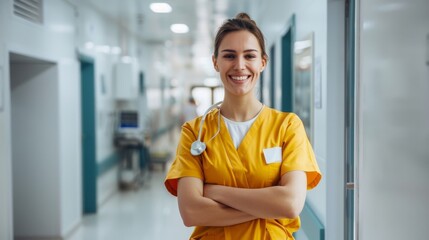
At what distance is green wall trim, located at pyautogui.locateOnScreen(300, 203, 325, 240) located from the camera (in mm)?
2357

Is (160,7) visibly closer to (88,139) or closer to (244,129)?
(88,139)

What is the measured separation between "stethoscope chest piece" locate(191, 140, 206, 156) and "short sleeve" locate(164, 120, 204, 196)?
0.04m

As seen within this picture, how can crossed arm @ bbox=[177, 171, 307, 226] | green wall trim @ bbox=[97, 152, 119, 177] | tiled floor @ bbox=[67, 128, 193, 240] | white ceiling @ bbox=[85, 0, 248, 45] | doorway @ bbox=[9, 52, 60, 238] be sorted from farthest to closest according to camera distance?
green wall trim @ bbox=[97, 152, 119, 177]
white ceiling @ bbox=[85, 0, 248, 45]
tiled floor @ bbox=[67, 128, 193, 240]
doorway @ bbox=[9, 52, 60, 238]
crossed arm @ bbox=[177, 171, 307, 226]

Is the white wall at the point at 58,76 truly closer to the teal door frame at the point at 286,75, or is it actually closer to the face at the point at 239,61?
the teal door frame at the point at 286,75

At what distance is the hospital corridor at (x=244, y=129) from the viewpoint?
137cm

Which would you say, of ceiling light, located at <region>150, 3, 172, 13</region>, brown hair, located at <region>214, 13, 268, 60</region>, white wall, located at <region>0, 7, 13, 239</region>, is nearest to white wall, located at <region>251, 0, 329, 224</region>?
brown hair, located at <region>214, 13, 268, 60</region>

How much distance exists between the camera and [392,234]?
1.39 m

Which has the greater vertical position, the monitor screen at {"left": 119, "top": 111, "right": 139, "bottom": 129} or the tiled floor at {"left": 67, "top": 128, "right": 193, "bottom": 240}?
the monitor screen at {"left": 119, "top": 111, "right": 139, "bottom": 129}

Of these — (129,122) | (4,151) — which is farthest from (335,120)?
(129,122)

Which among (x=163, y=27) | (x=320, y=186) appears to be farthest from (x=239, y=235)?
(x=163, y=27)

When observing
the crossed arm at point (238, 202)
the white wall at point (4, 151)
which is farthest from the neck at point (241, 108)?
the white wall at point (4, 151)

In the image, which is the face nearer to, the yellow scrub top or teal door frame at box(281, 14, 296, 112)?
the yellow scrub top

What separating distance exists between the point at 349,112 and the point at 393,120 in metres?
0.93

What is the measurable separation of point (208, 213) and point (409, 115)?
670 millimetres
